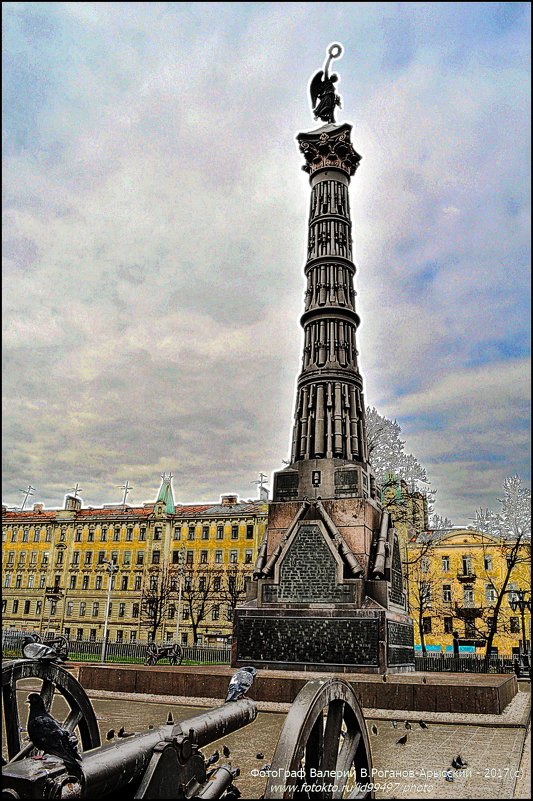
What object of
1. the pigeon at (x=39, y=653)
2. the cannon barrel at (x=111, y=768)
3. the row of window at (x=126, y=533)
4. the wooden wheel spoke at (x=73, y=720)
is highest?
the row of window at (x=126, y=533)

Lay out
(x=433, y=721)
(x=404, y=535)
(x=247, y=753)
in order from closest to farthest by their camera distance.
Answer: (x=247, y=753) < (x=433, y=721) < (x=404, y=535)

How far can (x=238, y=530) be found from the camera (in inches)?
2238

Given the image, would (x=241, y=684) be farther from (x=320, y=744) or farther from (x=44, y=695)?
(x=44, y=695)

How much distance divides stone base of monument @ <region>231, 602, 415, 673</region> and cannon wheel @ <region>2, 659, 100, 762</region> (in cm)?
1310

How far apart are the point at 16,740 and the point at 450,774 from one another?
514 centimetres

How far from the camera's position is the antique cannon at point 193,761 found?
376 centimetres

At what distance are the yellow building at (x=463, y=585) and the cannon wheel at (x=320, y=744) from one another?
131 feet

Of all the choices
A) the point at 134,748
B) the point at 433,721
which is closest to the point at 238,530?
the point at 433,721

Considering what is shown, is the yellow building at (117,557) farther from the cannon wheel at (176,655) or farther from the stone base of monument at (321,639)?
the stone base of monument at (321,639)

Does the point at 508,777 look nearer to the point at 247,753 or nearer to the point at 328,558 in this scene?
the point at 247,753

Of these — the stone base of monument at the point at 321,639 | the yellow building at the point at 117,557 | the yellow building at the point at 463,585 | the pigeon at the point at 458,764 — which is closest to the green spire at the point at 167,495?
the yellow building at the point at 117,557

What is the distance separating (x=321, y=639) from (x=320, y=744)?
1457 cm

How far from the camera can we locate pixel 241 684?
19.8ft

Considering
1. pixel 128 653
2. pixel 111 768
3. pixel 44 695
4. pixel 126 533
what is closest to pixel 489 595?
pixel 128 653
